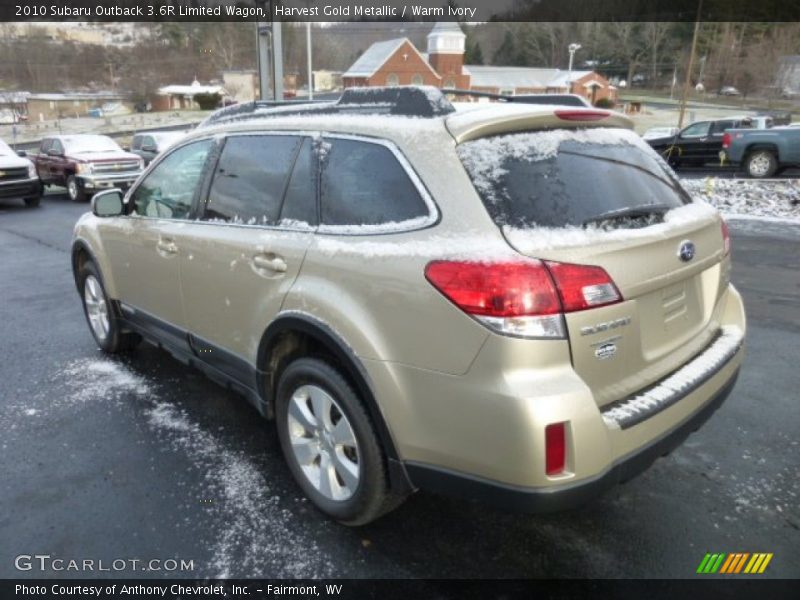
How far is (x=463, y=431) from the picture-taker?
7.15ft

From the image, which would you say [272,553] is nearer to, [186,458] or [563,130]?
[186,458]

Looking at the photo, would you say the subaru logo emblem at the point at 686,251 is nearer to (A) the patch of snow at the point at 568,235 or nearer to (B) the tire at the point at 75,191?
(A) the patch of snow at the point at 568,235

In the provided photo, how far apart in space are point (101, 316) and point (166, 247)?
159 centimetres

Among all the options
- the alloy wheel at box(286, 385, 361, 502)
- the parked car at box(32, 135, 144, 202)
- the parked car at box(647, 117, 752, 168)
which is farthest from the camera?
the parked car at box(647, 117, 752, 168)

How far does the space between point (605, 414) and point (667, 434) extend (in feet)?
1.23

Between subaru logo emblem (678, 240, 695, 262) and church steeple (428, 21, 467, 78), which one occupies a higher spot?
church steeple (428, 21, 467, 78)

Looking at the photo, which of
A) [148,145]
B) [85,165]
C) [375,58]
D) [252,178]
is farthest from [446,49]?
[252,178]

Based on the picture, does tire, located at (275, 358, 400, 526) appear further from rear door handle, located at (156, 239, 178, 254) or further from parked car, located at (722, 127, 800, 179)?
parked car, located at (722, 127, 800, 179)

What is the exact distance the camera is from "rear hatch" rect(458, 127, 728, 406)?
2184 mm

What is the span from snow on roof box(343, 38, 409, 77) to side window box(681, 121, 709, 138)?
48.6 metres

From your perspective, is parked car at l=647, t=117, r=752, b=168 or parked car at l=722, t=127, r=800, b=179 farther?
parked car at l=647, t=117, r=752, b=168

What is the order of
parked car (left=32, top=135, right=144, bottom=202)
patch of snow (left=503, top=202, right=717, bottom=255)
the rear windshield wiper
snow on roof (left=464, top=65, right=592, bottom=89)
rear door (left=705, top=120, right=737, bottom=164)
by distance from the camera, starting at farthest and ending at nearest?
snow on roof (left=464, top=65, right=592, bottom=89) → rear door (left=705, top=120, right=737, bottom=164) → parked car (left=32, top=135, right=144, bottom=202) → the rear windshield wiper → patch of snow (left=503, top=202, right=717, bottom=255)

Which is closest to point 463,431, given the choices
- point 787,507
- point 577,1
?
point 787,507

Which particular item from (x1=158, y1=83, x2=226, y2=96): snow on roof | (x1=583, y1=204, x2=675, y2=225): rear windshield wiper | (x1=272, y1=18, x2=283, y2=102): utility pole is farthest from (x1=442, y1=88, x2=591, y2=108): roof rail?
(x1=158, y1=83, x2=226, y2=96): snow on roof
